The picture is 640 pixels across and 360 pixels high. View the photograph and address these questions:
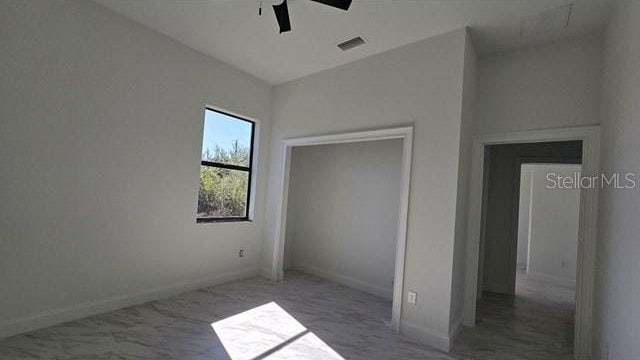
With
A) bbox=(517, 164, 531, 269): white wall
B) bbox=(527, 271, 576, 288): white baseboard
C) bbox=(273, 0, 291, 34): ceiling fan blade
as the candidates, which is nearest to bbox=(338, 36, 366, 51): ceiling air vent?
bbox=(273, 0, 291, 34): ceiling fan blade

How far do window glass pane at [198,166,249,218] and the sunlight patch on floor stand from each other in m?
1.52

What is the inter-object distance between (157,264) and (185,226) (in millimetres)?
525

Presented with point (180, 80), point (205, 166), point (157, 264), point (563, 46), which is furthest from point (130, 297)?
point (563, 46)

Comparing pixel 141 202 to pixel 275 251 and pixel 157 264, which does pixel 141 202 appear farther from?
pixel 275 251

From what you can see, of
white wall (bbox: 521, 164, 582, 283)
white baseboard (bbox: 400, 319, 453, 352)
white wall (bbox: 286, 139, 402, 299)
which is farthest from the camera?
white wall (bbox: 521, 164, 582, 283)

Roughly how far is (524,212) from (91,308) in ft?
27.6

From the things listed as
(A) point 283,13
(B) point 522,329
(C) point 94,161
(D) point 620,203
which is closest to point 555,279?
(B) point 522,329

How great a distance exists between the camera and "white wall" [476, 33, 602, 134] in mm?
2846

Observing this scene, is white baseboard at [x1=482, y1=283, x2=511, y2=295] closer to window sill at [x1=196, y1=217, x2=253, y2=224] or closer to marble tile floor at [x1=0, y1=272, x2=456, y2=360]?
marble tile floor at [x1=0, y1=272, x2=456, y2=360]

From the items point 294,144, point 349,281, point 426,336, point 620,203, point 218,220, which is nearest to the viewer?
point 620,203

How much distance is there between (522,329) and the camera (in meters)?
3.27

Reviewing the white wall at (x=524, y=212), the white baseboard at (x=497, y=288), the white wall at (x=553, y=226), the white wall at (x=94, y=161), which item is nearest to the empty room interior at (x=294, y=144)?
the white wall at (x=94, y=161)

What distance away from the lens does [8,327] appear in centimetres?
240

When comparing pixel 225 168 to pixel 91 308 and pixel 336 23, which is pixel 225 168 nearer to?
pixel 91 308
